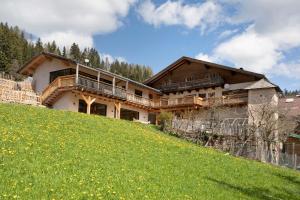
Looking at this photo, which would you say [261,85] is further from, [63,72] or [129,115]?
[63,72]

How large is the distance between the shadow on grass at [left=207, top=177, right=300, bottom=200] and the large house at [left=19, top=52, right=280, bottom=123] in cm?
2163

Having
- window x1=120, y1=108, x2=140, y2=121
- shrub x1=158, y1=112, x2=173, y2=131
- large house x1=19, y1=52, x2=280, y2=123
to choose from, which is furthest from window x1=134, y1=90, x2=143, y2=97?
shrub x1=158, y1=112, x2=173, y2=131

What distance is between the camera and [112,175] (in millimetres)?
11859

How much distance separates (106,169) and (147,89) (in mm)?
34655

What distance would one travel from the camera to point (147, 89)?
46.9 m

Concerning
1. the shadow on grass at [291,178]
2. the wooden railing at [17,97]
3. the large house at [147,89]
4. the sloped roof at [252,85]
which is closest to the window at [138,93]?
the large house at [147,89]

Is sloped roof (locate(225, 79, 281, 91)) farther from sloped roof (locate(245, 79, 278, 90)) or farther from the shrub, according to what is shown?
the shrub

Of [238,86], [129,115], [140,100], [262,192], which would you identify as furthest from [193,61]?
[262,192]

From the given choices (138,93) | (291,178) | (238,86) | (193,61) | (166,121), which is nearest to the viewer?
(291,178)

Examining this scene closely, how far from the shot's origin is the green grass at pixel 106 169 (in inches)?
390

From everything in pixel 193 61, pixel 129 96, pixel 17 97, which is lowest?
pixel 17 97

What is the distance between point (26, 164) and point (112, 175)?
2542 millimetres

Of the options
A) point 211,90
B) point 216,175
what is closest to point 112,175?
point 216,175

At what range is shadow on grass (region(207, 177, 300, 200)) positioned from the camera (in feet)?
46.3
